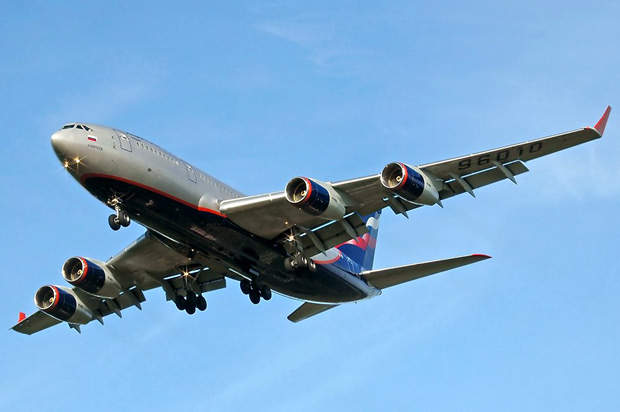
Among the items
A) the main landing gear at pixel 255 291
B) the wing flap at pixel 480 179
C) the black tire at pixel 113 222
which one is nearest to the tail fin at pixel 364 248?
the main landing gear at pixel 255 291

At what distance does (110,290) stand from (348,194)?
12.4 metres

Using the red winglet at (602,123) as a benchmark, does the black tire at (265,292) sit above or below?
below

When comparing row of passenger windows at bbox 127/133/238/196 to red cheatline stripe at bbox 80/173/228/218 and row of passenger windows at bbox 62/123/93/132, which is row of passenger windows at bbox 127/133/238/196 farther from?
row of passenger windows at bbox 62/123/93/132

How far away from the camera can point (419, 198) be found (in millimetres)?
36531

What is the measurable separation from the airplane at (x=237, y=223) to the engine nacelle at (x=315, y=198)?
0.16 ft

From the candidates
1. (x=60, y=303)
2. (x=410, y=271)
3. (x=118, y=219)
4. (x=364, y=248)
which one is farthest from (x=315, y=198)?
(x=60, y=303)

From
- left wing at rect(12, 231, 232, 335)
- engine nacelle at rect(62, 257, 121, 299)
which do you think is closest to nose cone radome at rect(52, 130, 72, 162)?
left wing at rect(12, 231, 232, 335)

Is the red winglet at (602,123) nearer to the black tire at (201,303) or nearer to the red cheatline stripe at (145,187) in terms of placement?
the red cheatline stripe at (145,187)

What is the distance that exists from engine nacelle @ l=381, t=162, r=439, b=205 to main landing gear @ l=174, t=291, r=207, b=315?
11.8 metres

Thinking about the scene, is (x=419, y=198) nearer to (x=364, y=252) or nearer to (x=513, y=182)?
(x=513, y=182)

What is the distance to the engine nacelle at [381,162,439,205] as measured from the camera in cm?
3619

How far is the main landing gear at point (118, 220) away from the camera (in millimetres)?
36844

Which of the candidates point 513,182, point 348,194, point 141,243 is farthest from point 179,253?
point 513,182

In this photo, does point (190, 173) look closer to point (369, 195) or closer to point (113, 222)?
point (113, 222)
